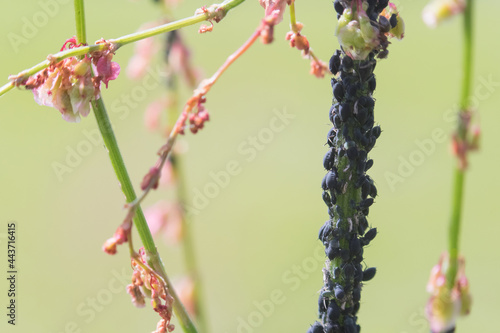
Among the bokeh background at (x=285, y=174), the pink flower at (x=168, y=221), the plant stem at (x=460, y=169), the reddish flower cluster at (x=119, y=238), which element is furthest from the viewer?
the bokeh background at (x=285, y=174)

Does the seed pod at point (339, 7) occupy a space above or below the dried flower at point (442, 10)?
above

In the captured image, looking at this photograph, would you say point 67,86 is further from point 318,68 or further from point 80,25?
A: point 318,68

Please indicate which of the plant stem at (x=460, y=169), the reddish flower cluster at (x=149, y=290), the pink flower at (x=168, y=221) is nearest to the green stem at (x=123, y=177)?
the reddish flower cluster at (x=149, y=290)

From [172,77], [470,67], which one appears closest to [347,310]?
[470,67]

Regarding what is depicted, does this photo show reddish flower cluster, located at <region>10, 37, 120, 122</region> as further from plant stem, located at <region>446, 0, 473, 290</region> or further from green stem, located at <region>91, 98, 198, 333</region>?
plant stem, located at <region>446, 0, 473, 290</region>

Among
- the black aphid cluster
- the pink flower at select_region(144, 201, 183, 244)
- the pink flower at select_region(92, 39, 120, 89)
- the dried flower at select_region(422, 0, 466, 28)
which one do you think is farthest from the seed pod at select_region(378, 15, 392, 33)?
the pink flower at select_region(144, 201, 183, 244)

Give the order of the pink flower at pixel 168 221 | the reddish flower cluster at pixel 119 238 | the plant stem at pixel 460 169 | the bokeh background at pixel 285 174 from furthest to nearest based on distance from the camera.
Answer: the bokeh background at pixel 285 174 → the pink flower at pixel 168 221 → the reddish flower cluster at pixel 119 238 → the plant stem at pixel 460 169

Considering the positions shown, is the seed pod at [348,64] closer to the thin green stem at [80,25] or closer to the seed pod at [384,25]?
the seed pod at [384,25]

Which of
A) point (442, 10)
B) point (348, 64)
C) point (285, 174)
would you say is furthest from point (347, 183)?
point (285, 174)

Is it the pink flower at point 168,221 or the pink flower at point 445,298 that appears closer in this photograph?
the pink flower at point 445,298
